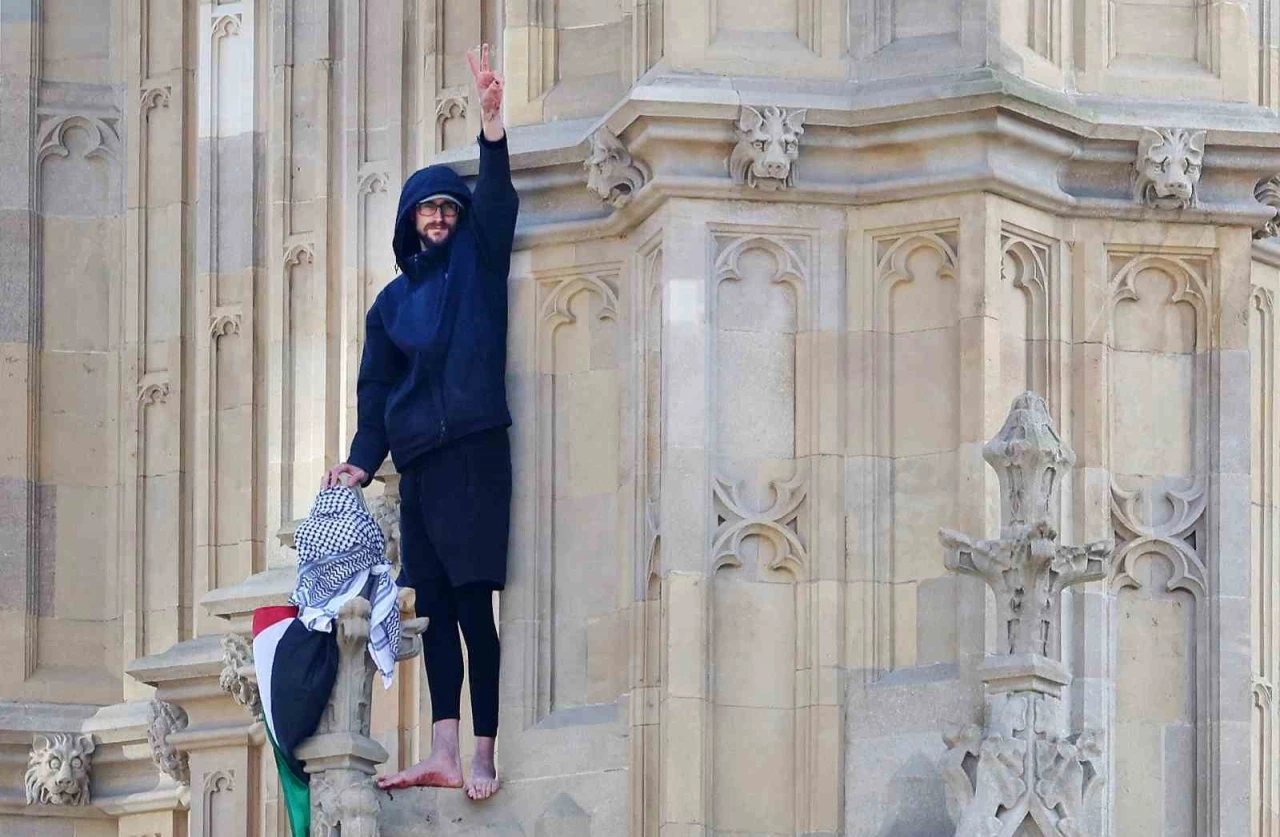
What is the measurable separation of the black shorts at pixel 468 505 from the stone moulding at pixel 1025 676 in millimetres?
2030

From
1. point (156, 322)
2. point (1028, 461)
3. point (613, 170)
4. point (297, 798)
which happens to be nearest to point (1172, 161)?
point (1028, 461)

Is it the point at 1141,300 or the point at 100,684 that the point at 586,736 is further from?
the point at 100,684

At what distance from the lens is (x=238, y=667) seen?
2625cm

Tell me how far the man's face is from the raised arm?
0.34ft

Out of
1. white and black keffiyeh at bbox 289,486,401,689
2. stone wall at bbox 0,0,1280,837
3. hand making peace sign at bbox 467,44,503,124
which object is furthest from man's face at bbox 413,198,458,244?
white and black keffiyeh at bbox 289,486,401,689

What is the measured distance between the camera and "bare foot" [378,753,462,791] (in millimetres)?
20844

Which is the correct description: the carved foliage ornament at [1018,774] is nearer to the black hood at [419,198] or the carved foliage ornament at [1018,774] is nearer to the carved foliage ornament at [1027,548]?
→ the carved foliage ornament at [1027,548]

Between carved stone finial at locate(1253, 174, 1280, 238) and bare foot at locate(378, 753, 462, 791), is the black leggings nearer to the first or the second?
bare foot at locate(378, 753, 462, 791)

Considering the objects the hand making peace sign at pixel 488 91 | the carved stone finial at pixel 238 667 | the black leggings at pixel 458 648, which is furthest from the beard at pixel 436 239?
the carved stone finial at pixel 238 667

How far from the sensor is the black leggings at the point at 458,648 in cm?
2088

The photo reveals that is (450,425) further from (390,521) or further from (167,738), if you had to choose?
(167,738)

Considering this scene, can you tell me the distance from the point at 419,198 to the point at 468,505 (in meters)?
1.22

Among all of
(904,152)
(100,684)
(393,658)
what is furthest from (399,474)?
(100,684)

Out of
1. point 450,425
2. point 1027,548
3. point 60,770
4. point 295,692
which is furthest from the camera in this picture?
point 60,770
